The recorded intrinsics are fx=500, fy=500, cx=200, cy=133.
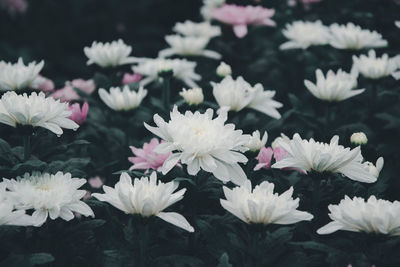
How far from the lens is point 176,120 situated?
1397 mm

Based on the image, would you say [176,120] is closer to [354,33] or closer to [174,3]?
[354,33]

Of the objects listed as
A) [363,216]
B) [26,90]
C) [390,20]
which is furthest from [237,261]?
[390,20]

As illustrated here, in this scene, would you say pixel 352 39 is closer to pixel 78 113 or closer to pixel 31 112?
pixel 78 113

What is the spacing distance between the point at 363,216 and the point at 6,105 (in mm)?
984

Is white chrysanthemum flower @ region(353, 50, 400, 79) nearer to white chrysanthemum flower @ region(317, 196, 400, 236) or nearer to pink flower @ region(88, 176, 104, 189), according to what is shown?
white chrysanthemum flower @ region(317, 196, 400, 236)

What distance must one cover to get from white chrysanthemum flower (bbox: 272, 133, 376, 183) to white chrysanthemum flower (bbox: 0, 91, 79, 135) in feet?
2.11

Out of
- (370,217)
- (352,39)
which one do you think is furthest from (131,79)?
(370,217)

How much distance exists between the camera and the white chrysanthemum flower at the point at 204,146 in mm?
1315

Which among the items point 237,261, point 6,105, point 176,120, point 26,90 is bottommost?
point 237,261

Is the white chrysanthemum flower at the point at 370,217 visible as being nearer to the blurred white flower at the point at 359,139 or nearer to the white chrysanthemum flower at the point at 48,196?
the blurred white flower at the point at 359,139

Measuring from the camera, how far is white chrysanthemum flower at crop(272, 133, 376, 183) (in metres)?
1.31

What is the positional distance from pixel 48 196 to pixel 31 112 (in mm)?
267

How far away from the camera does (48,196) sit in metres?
1.25

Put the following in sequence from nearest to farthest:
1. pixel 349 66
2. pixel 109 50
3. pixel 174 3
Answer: pixel 109 50, pixel 349 66, pixel 174 3
